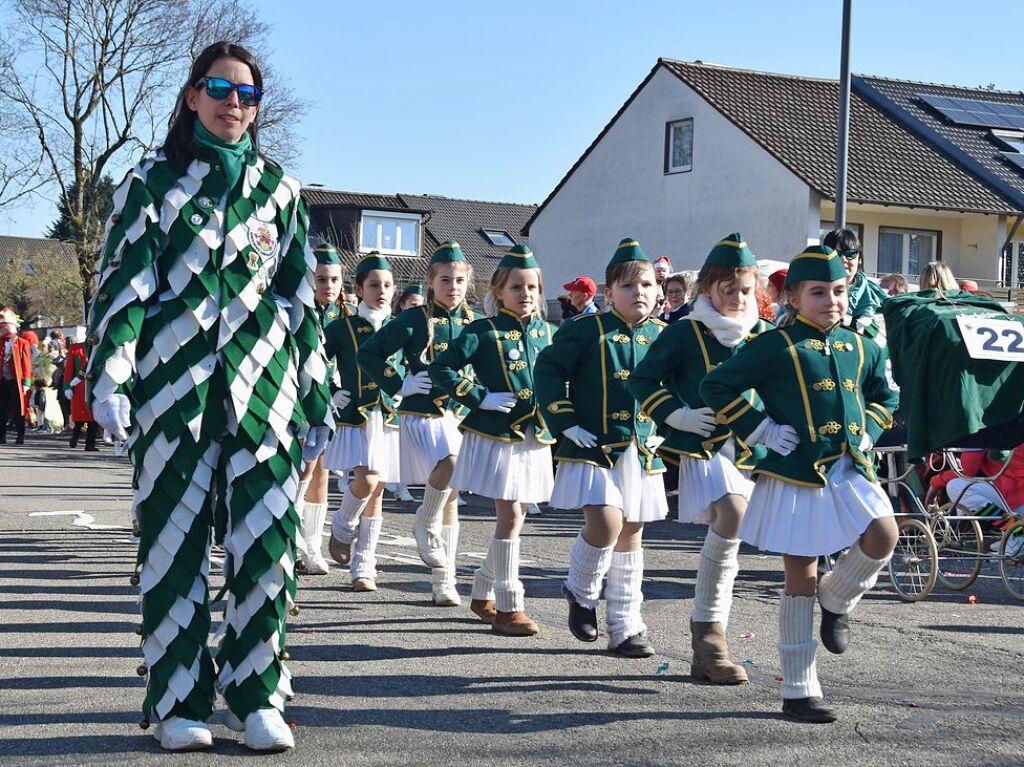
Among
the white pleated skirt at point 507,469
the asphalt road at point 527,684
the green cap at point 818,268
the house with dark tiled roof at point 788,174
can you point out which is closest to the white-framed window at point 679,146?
the house with dark tiled roof at point 788,174

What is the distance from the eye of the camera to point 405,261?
63719mm

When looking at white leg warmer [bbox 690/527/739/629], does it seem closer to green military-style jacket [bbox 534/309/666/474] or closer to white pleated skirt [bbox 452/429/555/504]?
green military-style jacket [bbox 534/309/666/474]

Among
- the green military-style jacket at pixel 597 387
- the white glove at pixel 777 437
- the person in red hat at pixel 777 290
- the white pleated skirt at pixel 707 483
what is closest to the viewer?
the white glove at pixel 777 437

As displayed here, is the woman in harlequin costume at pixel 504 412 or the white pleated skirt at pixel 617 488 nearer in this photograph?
the white pleated skirt at pixel 617 488

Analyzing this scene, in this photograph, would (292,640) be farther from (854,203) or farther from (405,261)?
(405,261)

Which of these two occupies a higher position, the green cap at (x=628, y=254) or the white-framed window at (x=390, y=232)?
the white-framed window at (x=390, y=232)

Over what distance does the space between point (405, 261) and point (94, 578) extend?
179 feet

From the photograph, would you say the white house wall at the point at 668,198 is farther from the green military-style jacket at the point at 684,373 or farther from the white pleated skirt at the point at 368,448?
the green military-style jacket at the point at 684,373

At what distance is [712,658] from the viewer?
6418 mm

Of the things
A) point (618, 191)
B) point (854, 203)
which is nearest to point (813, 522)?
point (854, 203)

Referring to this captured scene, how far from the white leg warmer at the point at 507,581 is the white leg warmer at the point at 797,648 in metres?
1.99

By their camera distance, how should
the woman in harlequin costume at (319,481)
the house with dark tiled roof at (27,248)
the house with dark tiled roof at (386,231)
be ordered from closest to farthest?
the woman in harlequin costume at (319,481) → the house with dark tiled roof at (386,231) → the house with dark tiled roof at (27,248)

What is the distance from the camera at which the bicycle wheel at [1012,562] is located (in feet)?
30.2

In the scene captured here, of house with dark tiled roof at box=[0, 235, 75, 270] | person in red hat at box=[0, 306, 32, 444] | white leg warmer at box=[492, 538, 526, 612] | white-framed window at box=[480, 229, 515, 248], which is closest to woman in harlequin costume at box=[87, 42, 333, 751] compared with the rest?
white leg warmer at box=[492, 538, 526, 612]
